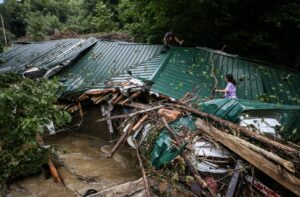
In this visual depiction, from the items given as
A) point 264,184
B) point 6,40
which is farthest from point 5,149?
point 6,40

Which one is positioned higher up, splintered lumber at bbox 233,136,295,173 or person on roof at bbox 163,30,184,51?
person on roof at bbox 163,30,184,51

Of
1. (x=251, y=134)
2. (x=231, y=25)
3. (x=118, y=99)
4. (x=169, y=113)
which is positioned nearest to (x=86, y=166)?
(x=118, y=99)

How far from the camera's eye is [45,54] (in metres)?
14.0

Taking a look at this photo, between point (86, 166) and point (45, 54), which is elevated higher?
point (45, 54)

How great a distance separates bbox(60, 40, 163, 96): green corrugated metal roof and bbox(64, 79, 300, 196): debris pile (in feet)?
10.4

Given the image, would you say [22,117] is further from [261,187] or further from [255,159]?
[261,187]

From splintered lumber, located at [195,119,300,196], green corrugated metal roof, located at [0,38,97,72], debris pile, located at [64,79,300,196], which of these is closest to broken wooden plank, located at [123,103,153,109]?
debris pile, located at [64,79,300,196]

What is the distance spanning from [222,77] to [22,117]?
6204 millimetres

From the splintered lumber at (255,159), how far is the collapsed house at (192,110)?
1 centimetres

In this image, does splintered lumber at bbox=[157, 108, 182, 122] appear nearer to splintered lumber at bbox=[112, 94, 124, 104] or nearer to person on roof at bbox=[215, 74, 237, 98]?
person on roof at bbox=[215, 74, 237, 98]

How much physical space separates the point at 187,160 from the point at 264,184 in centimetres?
141

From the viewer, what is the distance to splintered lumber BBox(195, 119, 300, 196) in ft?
14.6

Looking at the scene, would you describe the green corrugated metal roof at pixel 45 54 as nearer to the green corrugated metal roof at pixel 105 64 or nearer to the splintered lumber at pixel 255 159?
the green corrugated metal roof at pixel 105 64

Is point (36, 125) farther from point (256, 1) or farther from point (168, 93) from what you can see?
point (256, 1)
